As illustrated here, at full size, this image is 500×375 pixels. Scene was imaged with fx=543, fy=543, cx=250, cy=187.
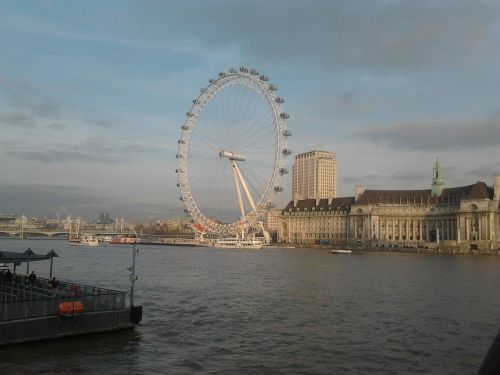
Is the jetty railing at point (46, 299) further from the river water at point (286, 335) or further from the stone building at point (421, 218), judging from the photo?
the stone building at point (421, 218)

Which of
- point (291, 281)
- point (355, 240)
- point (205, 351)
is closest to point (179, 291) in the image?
point (291, 281)

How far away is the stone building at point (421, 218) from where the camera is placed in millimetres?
145000

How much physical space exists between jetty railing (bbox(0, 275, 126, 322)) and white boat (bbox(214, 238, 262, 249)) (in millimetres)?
134334

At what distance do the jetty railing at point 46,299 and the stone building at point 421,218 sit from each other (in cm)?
13053

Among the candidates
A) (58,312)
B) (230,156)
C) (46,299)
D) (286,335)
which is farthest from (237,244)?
(46,299)

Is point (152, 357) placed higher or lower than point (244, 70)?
lower

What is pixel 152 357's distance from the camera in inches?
845

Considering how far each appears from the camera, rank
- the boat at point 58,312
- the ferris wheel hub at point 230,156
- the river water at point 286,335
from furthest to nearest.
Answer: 1. the ferris wheel hub at point 230,156
2. the boat at point 58,312
3. the river water at point 286,335

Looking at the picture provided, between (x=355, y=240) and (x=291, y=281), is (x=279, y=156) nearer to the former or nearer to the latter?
(x=291, y=281)

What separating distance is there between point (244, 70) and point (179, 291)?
71124mm

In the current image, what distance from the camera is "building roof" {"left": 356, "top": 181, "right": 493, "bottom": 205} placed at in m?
150

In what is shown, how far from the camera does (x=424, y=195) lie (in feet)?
589

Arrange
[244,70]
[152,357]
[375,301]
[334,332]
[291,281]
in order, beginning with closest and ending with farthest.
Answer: [152,357] < [334,332] < [375,301] < [291,281] < [244,70]

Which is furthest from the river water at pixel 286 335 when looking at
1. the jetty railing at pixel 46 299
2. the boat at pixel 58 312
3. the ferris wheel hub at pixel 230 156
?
the ferris wheel hub at pixel 230 156
